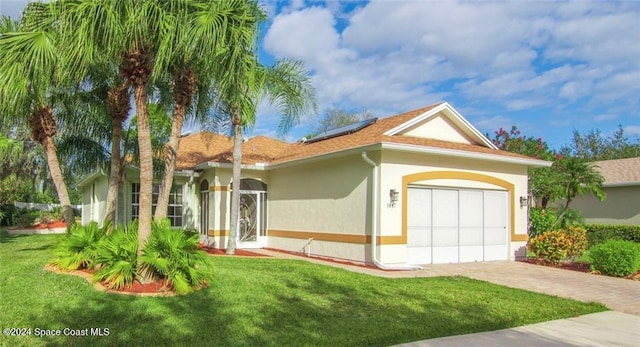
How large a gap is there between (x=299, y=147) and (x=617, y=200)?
15.8 m

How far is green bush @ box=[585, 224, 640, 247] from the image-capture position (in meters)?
20.0

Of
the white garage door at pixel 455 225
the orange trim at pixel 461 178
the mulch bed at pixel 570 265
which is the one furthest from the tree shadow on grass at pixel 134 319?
the mulch bed at pixel 570 265

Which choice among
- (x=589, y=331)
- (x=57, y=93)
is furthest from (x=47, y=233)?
(x=589, y=331)

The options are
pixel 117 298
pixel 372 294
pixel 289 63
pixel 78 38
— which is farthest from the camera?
pixel 289 63

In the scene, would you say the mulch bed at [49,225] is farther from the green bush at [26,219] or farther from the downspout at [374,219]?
the downspout at [374,219]

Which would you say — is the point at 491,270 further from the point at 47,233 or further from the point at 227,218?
the point at 47,233

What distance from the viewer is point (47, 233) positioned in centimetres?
2516

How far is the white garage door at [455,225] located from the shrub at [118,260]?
25.5 ft

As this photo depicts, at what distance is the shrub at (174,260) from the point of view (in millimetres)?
8539

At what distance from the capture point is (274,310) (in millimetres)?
7789

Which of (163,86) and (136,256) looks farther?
(163,86)

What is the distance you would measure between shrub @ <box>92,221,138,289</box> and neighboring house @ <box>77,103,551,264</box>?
6551mm

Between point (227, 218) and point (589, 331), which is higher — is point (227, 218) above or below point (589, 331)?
above

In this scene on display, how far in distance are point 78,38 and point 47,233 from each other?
19961mm
